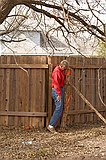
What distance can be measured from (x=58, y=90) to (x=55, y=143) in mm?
1792

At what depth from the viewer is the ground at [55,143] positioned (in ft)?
21.6

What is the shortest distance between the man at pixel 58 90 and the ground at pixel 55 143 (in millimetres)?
318

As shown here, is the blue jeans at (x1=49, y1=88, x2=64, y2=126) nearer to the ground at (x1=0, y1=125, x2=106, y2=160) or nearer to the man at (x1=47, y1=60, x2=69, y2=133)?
the man at (x1=47, y1=60, x2=69, y2=133)

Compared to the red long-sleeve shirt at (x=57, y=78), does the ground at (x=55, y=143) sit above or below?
below

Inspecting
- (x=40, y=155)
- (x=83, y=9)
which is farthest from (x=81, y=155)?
(x=83, y=9)

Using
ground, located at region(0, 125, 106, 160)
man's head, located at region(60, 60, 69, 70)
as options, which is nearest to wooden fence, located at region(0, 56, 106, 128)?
ground, located at region(0, 125, 106, 160)

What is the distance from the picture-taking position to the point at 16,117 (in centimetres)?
975

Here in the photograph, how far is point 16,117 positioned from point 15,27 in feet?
9.40

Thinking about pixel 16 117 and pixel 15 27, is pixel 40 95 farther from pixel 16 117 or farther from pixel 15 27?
pixel 15 27

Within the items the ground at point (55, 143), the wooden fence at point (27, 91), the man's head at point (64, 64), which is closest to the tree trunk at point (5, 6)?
the man's head at point (64, 64)

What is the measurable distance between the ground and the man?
1.04ft

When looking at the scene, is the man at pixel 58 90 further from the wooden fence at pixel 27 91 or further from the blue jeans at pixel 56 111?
the wooden fence at pixel 27 91

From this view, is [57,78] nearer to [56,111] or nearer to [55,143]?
[56,111]

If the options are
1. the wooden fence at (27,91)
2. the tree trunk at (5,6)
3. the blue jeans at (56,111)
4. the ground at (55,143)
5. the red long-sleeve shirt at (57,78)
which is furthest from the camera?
the wooden fence at (27,91)
